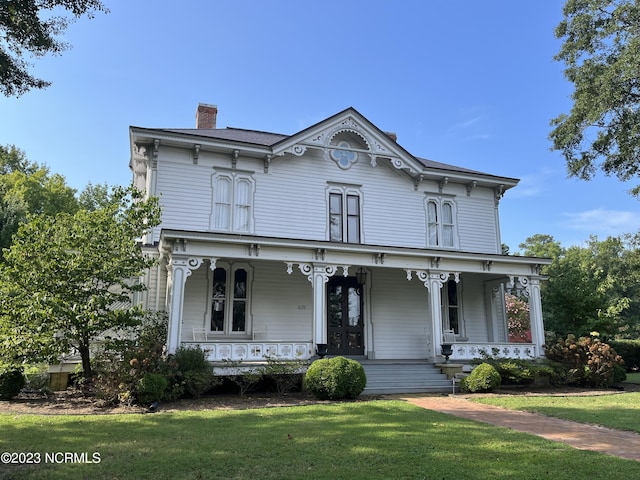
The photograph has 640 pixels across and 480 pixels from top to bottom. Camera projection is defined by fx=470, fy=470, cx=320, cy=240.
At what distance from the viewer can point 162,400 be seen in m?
11.1

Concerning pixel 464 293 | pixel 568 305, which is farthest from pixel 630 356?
pixel 464 293

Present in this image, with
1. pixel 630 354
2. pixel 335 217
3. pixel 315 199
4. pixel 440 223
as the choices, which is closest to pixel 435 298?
pixel 440 223

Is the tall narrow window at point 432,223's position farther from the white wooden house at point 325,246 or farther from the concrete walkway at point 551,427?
the concrete walkway at point 551,427

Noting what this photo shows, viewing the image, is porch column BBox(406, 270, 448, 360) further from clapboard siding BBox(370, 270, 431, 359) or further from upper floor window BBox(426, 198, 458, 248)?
upper floor window BBox(426, 198, 458, 248)

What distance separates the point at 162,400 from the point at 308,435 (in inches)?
198

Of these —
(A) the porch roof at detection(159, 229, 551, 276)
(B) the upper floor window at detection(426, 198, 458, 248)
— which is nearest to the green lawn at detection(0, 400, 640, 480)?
(A) the porch roof at detection(159, 229, 551, 276)

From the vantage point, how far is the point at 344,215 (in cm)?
1739

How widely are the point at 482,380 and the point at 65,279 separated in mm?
11390

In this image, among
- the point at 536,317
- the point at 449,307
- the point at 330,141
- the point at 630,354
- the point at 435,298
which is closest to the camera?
the point at 435,298

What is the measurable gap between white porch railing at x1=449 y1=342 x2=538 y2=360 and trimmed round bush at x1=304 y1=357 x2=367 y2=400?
476cm

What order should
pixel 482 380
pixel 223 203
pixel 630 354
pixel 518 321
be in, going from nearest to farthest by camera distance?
pixel 482 380, pixel 223 203, pixel 630 354, pixel 518 321

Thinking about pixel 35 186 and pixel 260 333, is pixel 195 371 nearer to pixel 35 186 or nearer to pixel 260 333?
pixel 260 333

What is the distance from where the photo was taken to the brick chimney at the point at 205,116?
1966 cm

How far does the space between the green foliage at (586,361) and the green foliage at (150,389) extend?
12.5 metres
